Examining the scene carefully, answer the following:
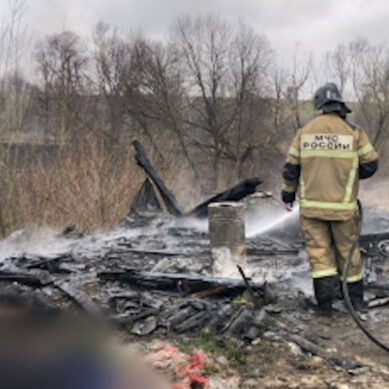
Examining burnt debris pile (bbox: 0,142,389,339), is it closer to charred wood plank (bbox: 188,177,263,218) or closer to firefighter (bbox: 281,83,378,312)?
charred wood plank (bbox: 188,177,263,218)

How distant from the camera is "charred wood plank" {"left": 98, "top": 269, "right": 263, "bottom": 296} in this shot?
4324mm

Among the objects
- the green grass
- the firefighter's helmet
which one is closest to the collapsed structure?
the green grass

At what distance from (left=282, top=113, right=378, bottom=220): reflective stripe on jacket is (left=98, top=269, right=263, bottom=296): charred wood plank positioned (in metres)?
1.05

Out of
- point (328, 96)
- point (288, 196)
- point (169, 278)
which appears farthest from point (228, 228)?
point (328, 96)

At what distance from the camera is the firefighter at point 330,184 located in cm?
386

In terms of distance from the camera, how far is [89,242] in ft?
25.2

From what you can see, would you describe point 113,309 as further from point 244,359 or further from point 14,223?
point 14,223

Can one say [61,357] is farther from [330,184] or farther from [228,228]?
[228,228]


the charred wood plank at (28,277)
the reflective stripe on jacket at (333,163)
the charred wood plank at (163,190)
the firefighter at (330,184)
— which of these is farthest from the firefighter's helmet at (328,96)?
the charred wood plank at (163,190)

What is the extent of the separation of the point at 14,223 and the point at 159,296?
745 cm

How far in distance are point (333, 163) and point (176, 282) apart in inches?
81.0

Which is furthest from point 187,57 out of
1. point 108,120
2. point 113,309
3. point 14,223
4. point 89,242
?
point 113,309

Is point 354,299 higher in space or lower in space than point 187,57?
lower

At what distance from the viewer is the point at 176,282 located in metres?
4.62
